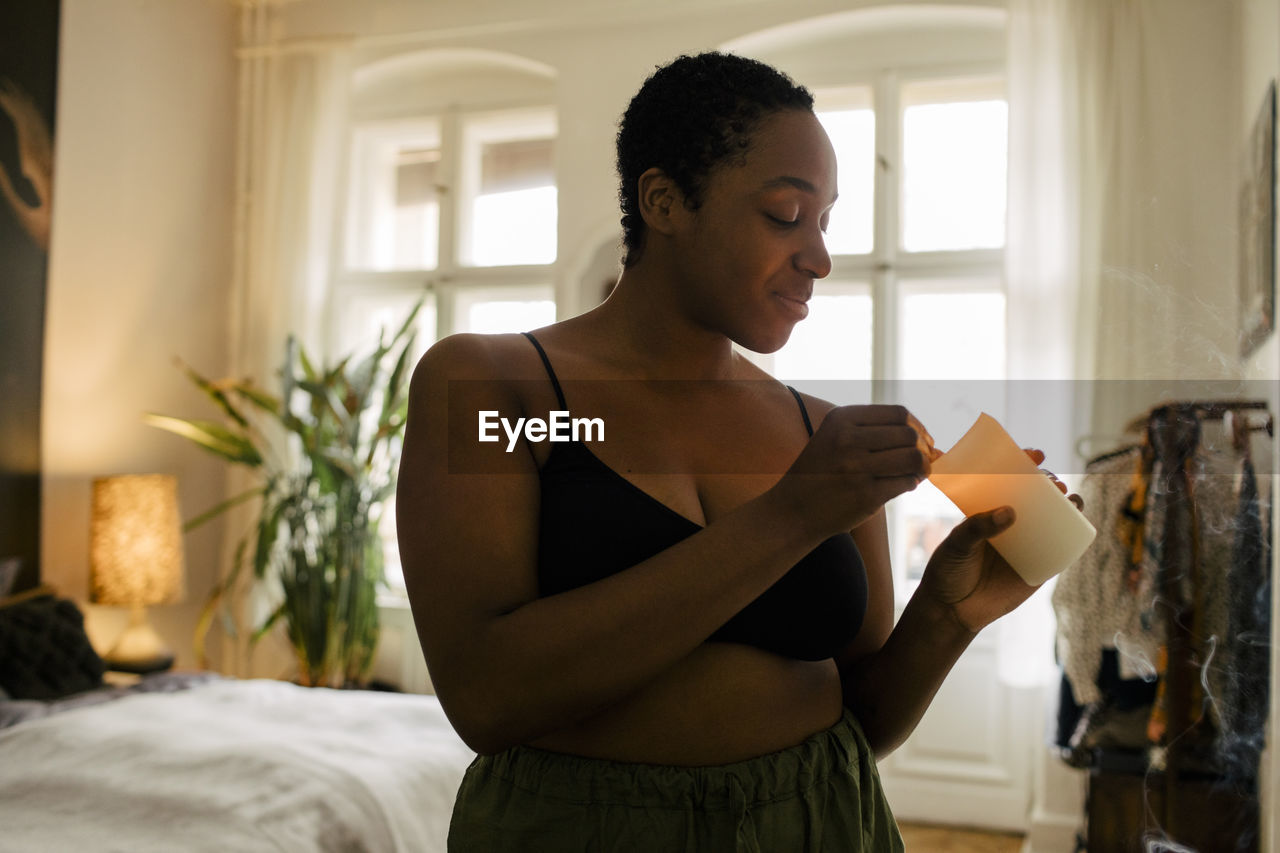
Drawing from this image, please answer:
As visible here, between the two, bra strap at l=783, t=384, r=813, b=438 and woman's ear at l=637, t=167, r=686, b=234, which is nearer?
woman's ear at l=637, t=167, r=686, b=234

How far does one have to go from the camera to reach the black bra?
27.3 inches

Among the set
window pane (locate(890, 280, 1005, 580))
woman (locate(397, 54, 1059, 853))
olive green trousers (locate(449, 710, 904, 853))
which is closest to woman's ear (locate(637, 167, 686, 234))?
woman (locate(397, 54, 1059, 853))

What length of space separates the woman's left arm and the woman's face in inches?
8.2

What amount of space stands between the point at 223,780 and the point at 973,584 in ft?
5.01

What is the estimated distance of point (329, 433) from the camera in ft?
12.2

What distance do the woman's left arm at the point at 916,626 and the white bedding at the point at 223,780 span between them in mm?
1188

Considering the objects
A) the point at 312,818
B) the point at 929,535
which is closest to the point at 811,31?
the point at 929,535

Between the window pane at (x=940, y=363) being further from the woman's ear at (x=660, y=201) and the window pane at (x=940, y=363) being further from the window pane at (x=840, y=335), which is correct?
the woman's ear at (x=660, y=201)

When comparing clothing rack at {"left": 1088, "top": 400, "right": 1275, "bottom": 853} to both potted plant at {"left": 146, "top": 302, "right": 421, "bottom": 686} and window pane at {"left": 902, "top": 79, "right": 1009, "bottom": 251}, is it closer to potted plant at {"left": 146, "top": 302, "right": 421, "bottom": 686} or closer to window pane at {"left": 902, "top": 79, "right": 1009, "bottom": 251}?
window pane at {"left": 902, "top": 79, "right": 1009, "bottom": 251}

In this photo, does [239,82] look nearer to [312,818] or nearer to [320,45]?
[320,45]

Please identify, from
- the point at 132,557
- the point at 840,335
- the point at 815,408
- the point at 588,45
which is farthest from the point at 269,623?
the point at 815,408

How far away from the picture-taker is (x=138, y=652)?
332 centimetres

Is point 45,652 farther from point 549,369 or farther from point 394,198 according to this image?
point 549,369

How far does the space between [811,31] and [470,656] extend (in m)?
3.59
